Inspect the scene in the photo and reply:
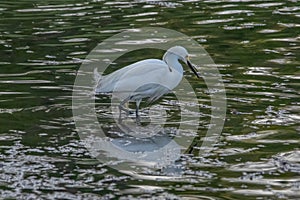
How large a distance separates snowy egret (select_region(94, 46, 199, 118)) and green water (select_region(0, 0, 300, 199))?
0.38 m

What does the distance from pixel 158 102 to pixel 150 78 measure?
3.41 feet

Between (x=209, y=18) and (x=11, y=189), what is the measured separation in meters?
9.11

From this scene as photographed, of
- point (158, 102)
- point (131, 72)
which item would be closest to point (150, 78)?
point (131, 72)

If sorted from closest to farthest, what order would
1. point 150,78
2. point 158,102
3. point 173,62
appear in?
point 150,78, point 173,62, point 158,102

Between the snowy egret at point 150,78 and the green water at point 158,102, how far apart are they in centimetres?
38

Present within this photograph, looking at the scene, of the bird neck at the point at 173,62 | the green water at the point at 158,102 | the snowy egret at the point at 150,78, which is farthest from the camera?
the bird neck at the point at 173,62

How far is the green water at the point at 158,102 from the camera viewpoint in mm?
7609

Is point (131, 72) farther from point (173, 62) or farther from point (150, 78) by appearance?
point (173, 62)

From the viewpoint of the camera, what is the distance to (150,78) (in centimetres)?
973

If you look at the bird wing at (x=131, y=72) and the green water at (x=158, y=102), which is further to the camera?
the bird wing at (x=131, y=72)

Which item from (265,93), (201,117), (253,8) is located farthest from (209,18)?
(201,117)

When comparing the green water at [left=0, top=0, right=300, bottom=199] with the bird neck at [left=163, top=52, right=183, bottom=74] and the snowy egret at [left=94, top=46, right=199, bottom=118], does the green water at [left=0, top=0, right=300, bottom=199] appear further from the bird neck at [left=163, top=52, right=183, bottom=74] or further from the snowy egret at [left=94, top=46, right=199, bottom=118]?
the bird neck at [left=163, top=52, right=183, bottom=74]

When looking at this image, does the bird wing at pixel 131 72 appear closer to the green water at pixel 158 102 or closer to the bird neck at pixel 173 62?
the bird neck at pixel 173 62

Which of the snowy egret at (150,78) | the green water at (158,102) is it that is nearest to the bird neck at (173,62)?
the snowy egret at (150,78)
